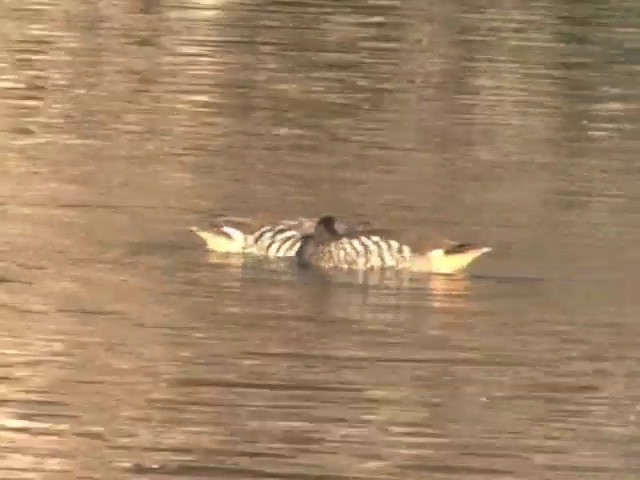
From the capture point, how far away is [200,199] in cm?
1262

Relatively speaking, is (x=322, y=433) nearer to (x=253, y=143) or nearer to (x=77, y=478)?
(x=77, y=478)

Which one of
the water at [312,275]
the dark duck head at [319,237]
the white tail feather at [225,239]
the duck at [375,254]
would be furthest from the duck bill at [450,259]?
the white tail feather at [225,239]

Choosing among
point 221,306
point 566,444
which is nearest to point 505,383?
point 566,444

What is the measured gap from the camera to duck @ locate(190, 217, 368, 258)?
37.2ft

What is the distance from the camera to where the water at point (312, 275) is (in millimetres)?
8086

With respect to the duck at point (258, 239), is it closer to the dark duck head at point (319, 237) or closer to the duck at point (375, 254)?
the dark duck head at point (319, 237)

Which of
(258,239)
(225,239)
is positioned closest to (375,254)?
(258,239)

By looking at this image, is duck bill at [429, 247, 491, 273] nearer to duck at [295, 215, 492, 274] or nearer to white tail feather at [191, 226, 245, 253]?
duck at [295, 215, 492, 274]

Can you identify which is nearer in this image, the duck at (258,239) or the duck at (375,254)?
the duck at (375,254)

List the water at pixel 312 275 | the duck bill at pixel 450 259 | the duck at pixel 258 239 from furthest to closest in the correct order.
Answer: the duck at pixel 258 239 < the duck bill at pixel 450 259 < the water at pixel 312 275

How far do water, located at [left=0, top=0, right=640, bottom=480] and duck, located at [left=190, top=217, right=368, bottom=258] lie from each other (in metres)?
0.20

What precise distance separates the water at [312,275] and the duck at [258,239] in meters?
0.20

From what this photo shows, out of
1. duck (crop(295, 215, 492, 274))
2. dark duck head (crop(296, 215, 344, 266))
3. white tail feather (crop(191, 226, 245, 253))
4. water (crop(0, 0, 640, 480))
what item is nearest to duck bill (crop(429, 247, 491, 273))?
duck (crop(295, 215, 492, 274))

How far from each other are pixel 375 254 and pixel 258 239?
71cm
